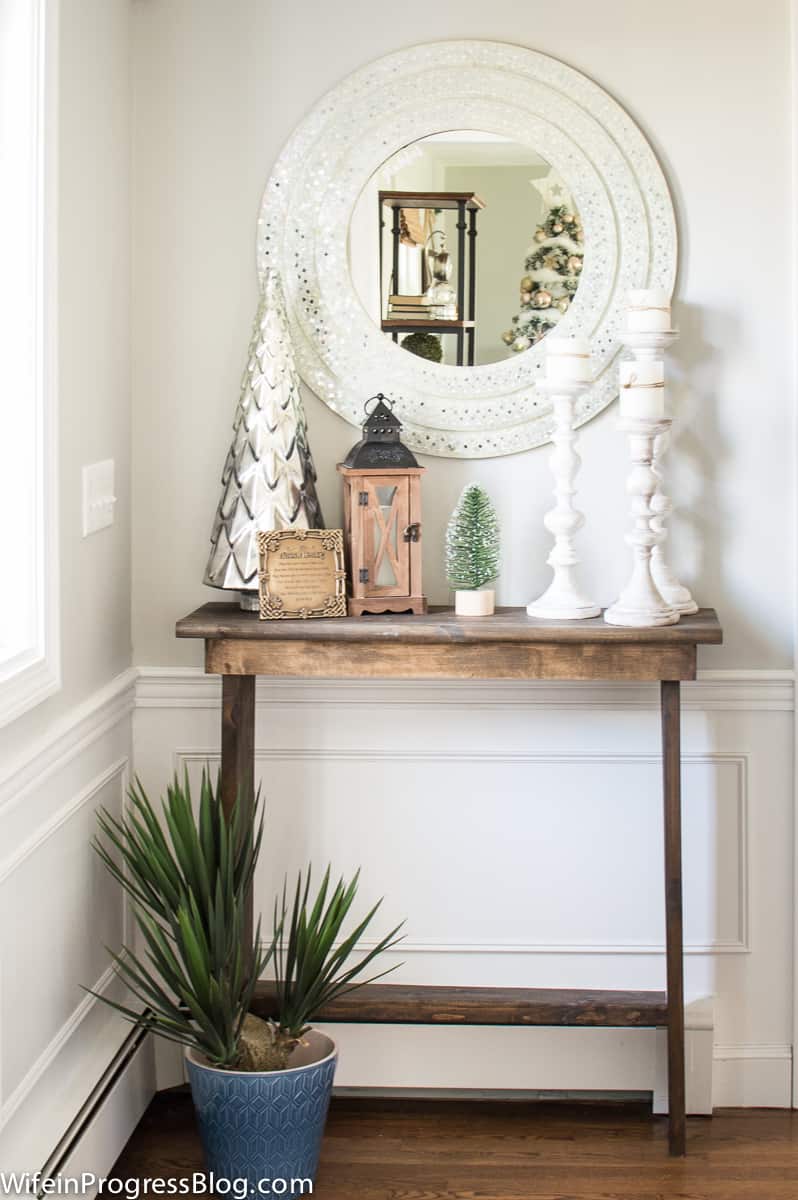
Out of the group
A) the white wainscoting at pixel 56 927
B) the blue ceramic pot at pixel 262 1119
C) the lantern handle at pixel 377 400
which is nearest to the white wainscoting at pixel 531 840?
the white wainscoting at pixel 56 927

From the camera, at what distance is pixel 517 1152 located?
94.5 inches

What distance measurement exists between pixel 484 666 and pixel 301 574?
36 cm

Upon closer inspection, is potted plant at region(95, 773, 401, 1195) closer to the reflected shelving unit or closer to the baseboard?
the baseboard

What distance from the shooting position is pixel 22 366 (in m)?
1.93

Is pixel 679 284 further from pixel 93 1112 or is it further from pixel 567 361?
pixel 93 1112

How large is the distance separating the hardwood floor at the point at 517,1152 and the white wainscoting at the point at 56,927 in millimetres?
212

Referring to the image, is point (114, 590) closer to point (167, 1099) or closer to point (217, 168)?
point (217, 168)

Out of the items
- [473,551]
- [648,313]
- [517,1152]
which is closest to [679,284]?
[648,313]

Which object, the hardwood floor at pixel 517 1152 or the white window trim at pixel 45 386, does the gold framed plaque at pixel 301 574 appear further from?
the hardwood floor at pixel 517 1152

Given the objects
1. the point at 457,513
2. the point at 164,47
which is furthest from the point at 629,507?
the point at 164,47

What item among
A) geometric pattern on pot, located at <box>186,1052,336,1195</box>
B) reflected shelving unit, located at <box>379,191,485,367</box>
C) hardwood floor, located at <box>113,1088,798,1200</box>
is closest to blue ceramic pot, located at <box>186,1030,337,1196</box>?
geometric pattern on pot, located at <box>186,1052,336,1195</box>

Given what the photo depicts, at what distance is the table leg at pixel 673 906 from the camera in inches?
92.0

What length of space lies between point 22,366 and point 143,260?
2.23 feet

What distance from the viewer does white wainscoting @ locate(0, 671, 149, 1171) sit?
1.88 meters
